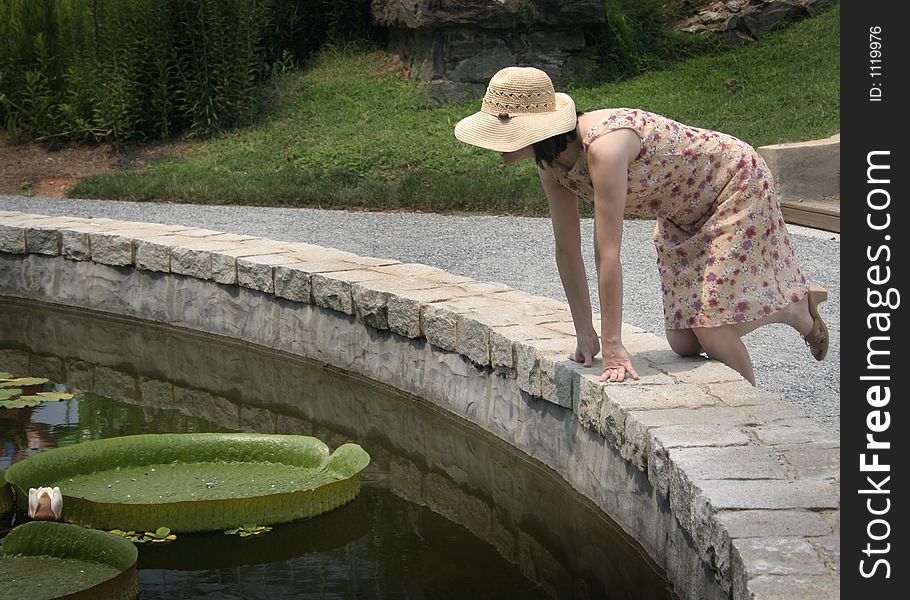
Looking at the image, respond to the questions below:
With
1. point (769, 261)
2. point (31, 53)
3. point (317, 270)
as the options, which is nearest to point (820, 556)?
point (769, 261)

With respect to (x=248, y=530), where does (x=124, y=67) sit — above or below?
above

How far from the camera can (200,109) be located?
12.0 meters

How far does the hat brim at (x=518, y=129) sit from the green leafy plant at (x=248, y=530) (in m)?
1.48

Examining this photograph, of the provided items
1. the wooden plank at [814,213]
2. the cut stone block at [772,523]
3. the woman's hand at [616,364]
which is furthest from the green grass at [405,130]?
the cut stone block at [772,523]

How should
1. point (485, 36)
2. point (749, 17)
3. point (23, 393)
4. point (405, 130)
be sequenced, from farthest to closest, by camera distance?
1. point (749, 17)
2. point (485, 36)
3. point (405, 130)
4. point (23, 393)

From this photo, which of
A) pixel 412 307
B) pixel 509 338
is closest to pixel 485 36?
pixel 412 307

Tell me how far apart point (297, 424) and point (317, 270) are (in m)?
0.84

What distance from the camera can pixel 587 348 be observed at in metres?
4.14

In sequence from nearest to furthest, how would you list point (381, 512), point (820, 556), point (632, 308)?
1. point (820, 556)
2. point (381, 512)
3. point (632, 308)

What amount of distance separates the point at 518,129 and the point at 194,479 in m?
1.70

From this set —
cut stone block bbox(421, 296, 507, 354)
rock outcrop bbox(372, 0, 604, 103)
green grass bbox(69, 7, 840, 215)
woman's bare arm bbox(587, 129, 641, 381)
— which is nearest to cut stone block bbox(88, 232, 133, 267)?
cut stone block bbox(421, 296, 507, 354)

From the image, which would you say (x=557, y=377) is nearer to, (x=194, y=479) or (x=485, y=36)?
(x=194, y=479)
